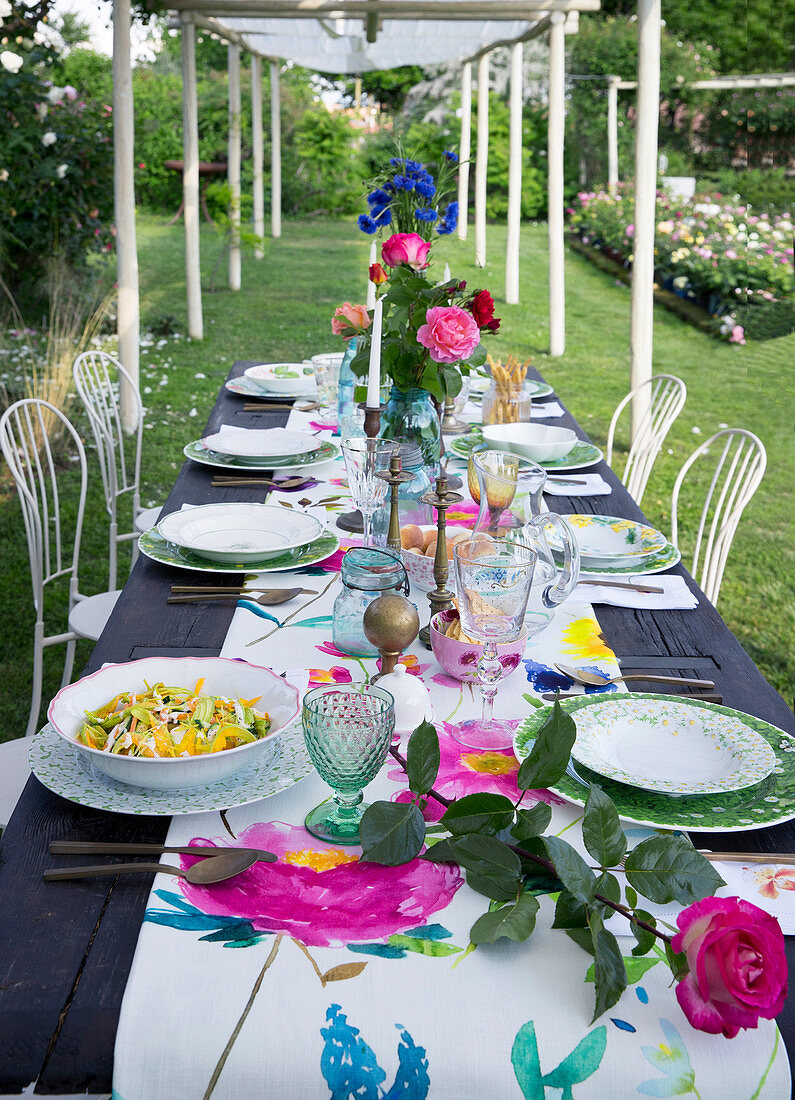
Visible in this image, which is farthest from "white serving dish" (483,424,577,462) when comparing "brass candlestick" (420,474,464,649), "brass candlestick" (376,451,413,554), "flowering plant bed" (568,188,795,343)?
"flowering plant bed" (568,188,795,343)

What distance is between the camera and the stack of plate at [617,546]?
1753 mm

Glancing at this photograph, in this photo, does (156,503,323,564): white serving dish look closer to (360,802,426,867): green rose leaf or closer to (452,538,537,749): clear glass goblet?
(452,538,537,749): clear glass goblet

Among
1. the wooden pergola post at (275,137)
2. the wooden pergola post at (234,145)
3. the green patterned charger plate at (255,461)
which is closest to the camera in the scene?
the green patterned charger plate at (255,461)

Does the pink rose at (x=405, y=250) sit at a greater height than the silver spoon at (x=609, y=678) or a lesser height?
greater

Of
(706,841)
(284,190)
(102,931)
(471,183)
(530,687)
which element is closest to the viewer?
(102,931)

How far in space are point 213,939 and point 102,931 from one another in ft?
0.33

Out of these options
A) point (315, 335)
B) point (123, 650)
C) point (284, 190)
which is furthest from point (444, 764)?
point (284, 190)

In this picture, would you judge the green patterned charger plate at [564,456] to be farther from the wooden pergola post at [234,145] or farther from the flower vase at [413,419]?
the wooden pergola post at [234,145]

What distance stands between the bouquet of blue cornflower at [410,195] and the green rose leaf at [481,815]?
155cm

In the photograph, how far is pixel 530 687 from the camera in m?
1.33

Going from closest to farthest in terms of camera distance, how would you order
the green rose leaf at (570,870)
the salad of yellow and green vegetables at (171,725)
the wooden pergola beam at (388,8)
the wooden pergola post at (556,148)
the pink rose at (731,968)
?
the pink rose at (731,968) → the green rose leaf at (570,870) → the salad of yellow and green vegetables at (171,725) → the wooden pergola beam at (388,8) → the wooden pergola post at (556,148)

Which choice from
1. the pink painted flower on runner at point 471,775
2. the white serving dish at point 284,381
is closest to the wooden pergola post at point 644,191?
the white serving dish at point 284,381

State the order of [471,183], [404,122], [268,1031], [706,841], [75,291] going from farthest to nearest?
[404,122]
[471,183]
[75,291]
[706,841]
[268,1031]

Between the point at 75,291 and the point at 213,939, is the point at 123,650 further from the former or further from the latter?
the point at 75,291
